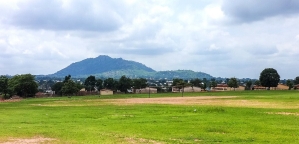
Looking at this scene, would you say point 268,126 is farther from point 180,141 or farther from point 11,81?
point 11,81

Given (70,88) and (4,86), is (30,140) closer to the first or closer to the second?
(4,86)

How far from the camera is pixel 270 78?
12900cm

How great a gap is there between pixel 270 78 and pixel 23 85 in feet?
298

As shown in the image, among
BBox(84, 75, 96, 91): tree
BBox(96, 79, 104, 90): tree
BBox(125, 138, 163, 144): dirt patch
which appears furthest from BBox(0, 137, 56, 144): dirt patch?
BBox(84, 75, 96, 91): tree

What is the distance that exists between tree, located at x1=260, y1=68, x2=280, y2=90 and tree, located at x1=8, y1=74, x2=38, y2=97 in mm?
85635

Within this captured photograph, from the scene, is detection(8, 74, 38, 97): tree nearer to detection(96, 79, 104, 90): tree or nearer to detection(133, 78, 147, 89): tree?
detection(96, 79, 104, 90): tree

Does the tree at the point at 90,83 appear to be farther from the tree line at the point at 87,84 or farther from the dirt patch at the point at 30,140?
the dirt patch at the point at 30,140

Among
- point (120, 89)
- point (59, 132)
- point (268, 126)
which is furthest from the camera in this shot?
point (120, 89)

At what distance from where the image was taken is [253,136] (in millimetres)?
18312

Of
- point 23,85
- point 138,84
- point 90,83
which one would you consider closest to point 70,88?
point 23,85

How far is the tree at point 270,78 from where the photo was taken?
129 metres

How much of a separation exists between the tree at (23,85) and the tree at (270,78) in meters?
85.6

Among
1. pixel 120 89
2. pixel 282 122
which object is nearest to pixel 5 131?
pixel 282 122

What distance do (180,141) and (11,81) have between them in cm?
9873
